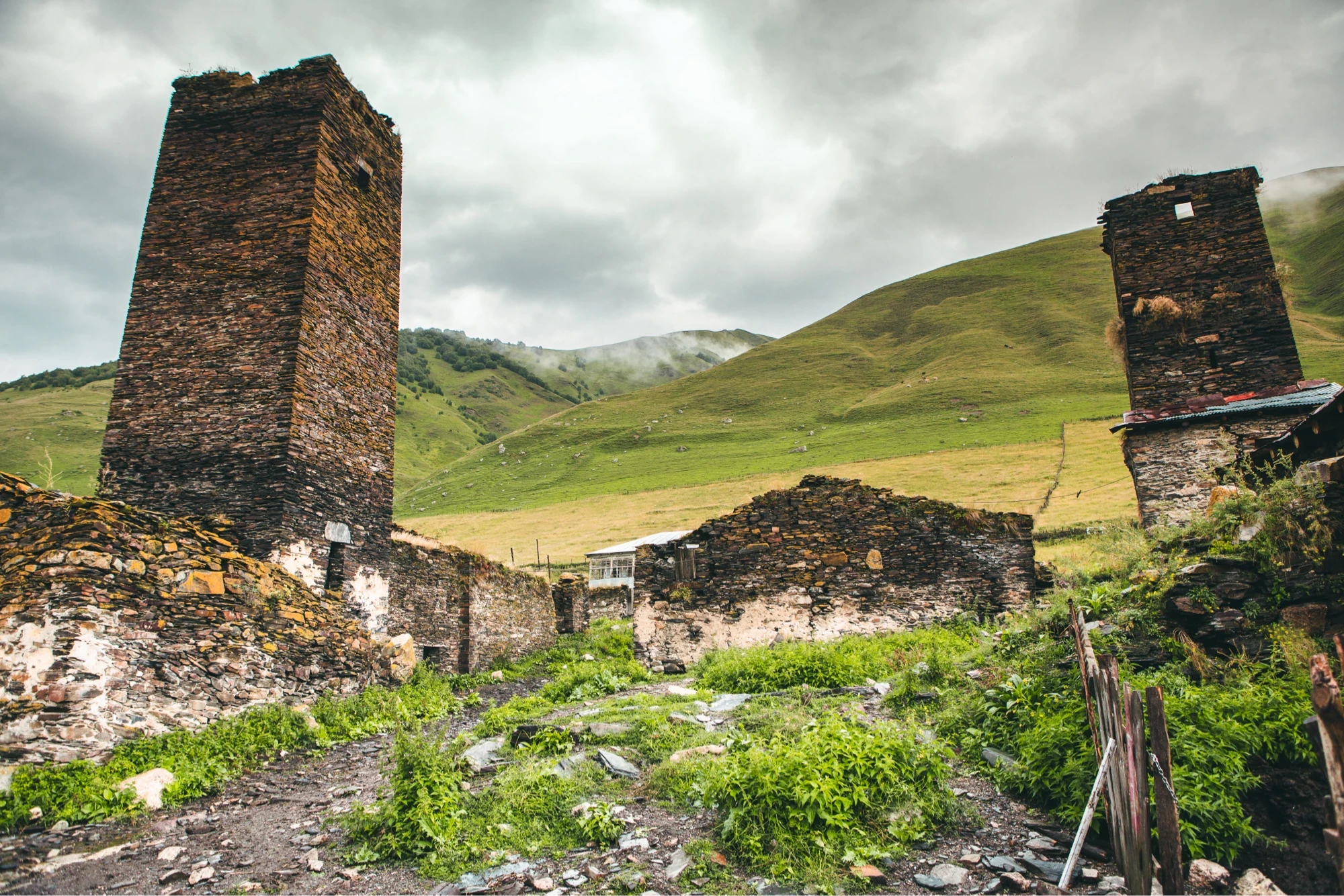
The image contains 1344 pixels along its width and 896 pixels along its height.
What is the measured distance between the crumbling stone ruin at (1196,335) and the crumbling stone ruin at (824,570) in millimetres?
4931

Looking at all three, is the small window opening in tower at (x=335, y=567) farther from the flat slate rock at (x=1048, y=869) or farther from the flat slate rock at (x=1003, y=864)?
the flat slate rock at (x=1048, y=869)

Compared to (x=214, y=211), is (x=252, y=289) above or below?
below

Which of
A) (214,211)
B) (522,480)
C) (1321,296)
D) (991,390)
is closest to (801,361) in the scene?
(991,390)

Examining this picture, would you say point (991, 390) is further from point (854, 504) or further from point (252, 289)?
point (252, 289)

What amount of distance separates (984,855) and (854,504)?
31.4ft

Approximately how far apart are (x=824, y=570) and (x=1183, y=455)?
9289 millimetres

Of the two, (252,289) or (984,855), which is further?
(252,289)

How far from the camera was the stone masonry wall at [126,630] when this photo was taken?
7043 millimetres

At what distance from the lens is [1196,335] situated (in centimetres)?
1756

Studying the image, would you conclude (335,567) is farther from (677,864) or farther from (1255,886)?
(1255,886)

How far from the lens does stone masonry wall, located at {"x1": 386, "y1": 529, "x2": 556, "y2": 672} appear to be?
52.2 ft

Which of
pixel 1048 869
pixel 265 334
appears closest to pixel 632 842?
pixel 1048 869

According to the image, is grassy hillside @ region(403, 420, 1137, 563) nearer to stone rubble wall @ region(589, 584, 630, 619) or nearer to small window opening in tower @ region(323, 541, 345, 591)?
stone rubble wall @ region(589, 584, 630, 619)

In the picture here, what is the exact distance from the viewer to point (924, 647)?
11469 mm
